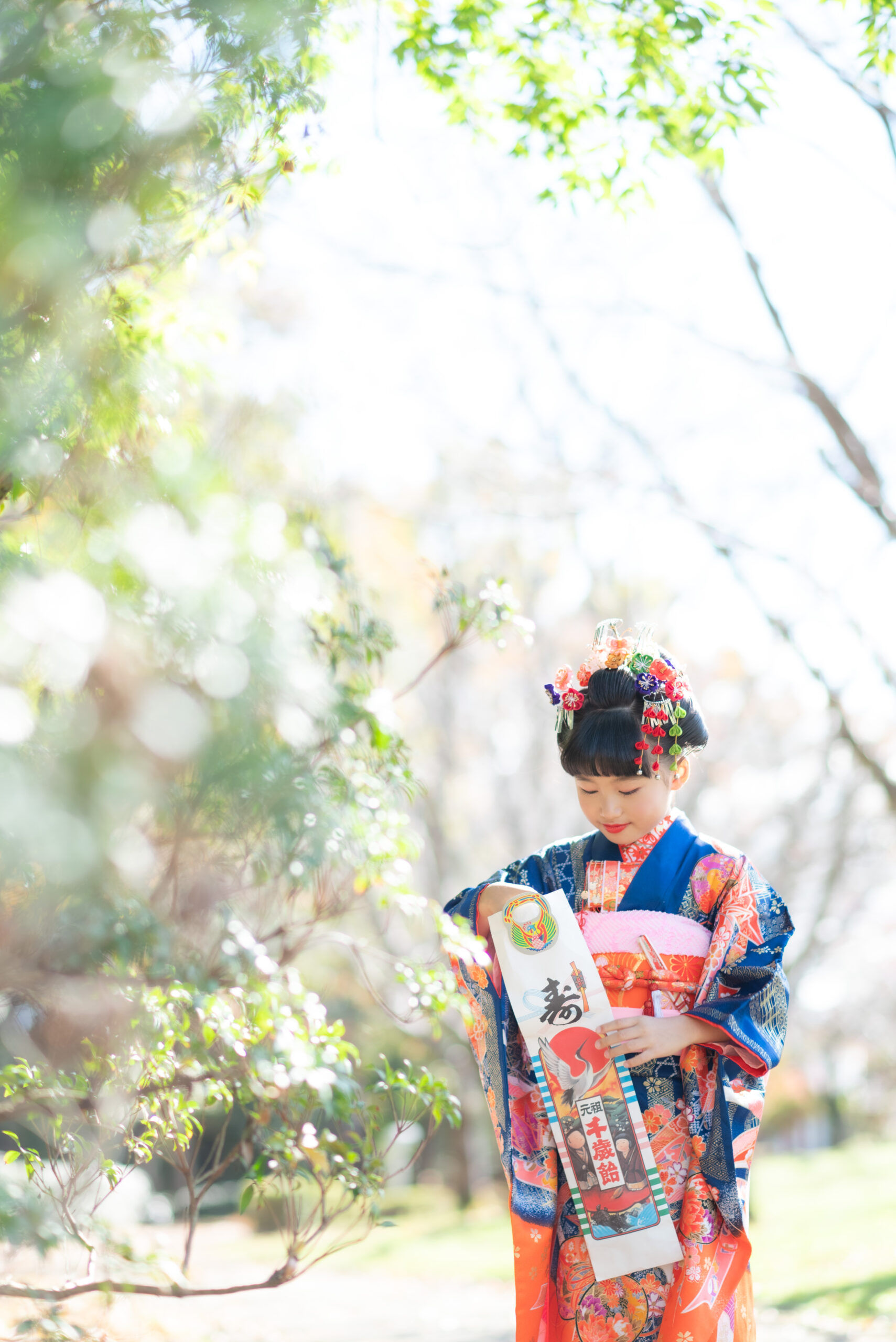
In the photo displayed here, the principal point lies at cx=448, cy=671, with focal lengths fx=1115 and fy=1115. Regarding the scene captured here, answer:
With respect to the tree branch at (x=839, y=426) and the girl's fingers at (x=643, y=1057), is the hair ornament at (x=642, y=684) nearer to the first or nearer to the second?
the girl's fingers at (x=643, y=1057)

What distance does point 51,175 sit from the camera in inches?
70.9

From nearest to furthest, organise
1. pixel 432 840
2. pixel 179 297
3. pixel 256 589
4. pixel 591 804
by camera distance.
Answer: pixel 256 589 < pixel 591 804 < pixel 179 297 < pixel 432 840

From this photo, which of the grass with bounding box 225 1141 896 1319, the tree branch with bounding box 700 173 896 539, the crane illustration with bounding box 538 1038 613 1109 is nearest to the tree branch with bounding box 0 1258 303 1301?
the grass with bounding box 225 1141 896 1319

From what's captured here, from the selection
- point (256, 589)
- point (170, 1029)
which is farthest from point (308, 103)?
point (170, 1029)

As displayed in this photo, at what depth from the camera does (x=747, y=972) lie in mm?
2098

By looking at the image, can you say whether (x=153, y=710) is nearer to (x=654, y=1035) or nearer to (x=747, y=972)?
(x=654, y=1035)

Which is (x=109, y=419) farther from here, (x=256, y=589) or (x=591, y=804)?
(x=591, y=804)

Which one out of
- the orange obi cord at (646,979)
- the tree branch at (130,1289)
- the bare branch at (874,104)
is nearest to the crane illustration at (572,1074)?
the orange obi cord at (646,979)

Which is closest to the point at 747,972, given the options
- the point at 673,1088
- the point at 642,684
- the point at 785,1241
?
the point at 673,1088

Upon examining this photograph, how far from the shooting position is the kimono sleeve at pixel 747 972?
206 centimetres

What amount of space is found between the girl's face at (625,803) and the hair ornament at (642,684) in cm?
3

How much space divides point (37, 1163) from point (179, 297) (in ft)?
6.91

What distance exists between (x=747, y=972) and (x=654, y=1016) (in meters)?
0.20

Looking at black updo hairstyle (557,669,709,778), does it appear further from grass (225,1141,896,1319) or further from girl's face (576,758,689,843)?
grass (225,1141,896,1319)
